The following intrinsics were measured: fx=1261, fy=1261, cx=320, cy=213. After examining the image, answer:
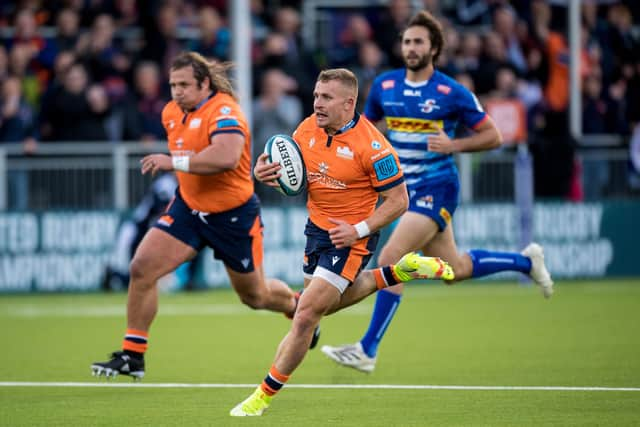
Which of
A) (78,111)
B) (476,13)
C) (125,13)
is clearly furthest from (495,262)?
(476,13)

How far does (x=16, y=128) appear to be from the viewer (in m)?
17.9

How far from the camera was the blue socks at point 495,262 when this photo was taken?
34.9 ft

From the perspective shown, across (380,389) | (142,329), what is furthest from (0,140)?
(380,389)

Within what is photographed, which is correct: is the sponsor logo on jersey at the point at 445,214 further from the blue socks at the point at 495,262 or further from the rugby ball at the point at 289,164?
the rugby ball at the point at 289,164

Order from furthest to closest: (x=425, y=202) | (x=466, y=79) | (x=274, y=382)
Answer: (x=466, y=79)
(x=425, y=202)
(x=274, y=382)

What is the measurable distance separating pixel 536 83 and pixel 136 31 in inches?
254

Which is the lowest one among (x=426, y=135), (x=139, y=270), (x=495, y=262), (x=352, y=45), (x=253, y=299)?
(x=253, y=299)

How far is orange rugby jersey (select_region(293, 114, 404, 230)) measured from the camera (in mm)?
8211

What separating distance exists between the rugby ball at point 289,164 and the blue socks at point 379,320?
7.09 feet

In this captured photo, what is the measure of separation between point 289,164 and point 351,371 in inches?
109

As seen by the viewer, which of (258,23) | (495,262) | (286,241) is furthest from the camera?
(258,23)

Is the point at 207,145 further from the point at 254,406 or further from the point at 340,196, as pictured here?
the point at 254,406

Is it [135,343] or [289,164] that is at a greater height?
[289,164]

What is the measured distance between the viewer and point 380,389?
9117mm
